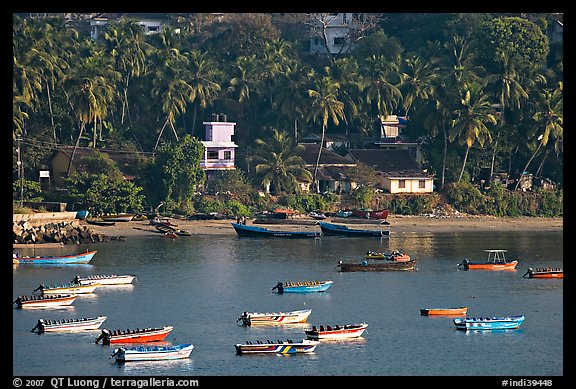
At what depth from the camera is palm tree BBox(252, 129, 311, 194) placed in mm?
138125

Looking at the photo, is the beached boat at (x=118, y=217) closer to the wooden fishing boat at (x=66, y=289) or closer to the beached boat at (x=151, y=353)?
the wooden fishing boat at (x=66, y=289)

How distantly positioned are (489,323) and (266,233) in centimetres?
4336

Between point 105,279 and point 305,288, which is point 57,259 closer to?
point 105,279

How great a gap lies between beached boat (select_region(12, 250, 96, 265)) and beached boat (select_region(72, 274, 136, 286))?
7694 millimetres

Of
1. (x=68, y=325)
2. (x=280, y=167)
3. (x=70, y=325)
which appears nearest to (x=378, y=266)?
(x=70, y=325)

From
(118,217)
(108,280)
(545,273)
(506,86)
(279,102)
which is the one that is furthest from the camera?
(279,102)

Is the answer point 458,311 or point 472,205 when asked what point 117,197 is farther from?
point 458,311

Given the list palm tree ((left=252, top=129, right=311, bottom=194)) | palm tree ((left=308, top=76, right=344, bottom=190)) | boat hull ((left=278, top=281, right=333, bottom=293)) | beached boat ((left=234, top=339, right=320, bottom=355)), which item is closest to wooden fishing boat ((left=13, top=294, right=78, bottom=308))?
boat hull ((left=278, top=281, right=333, bottom=293))

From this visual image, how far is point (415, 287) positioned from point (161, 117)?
56366 mm

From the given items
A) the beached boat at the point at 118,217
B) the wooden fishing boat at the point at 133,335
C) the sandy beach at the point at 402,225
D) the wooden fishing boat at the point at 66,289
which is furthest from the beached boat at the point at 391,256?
the wooden fishing boat at the point at 133,335

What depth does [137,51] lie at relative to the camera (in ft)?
489

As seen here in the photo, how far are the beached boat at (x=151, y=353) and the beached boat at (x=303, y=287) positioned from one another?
20740mm

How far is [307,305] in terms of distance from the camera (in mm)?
92188
